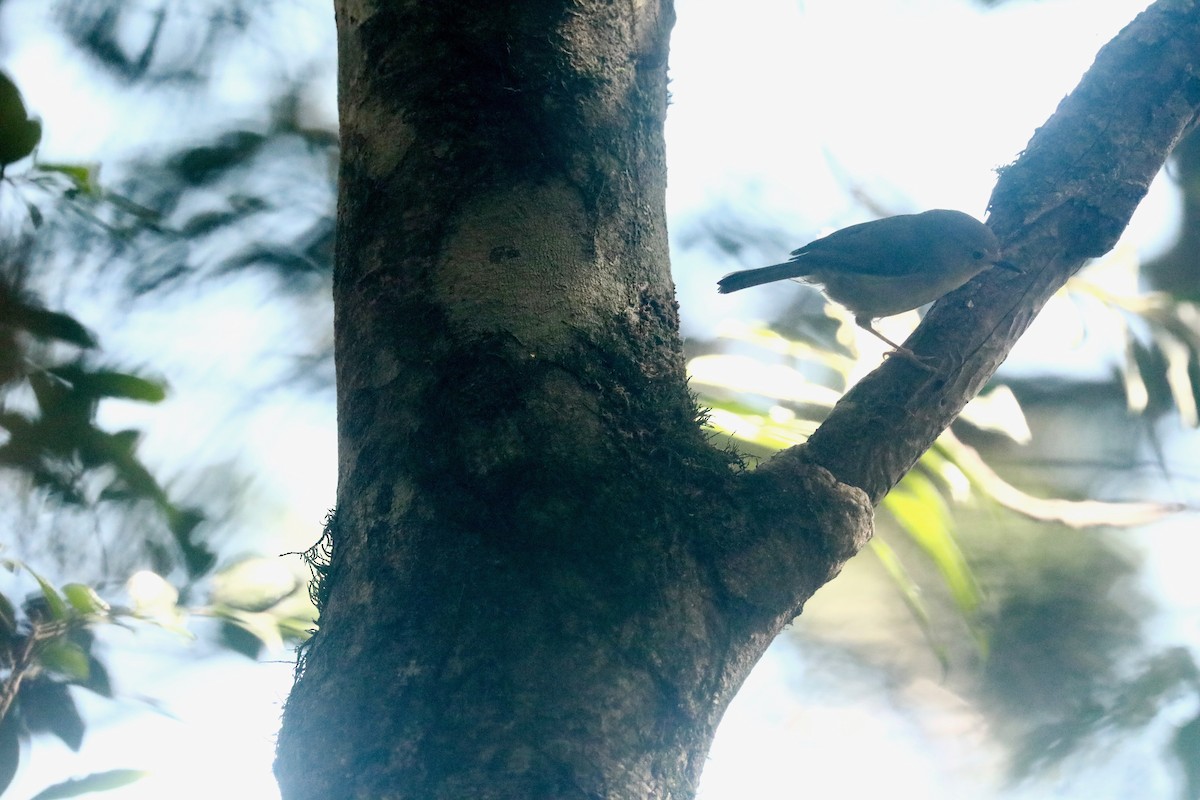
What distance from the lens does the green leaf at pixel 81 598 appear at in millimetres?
1781

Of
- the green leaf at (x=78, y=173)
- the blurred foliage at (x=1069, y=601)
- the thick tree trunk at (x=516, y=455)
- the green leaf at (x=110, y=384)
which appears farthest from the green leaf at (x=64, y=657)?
the blurred foliage at (x=1069, y=601)

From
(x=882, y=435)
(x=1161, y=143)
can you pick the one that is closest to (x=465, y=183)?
(x=882, y=435)

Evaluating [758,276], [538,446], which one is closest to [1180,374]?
[758,276]

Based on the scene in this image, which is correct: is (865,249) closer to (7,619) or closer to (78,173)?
→ (78,173)

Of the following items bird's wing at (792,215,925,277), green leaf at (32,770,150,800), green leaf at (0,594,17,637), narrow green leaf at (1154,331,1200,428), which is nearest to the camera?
green leaf at (32,770,150,800)

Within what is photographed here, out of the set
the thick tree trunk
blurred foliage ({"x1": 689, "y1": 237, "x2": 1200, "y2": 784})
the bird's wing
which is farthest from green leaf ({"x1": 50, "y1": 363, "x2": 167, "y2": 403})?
the bird's wing

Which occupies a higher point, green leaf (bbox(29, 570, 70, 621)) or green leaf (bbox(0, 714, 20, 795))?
green leaf (bbox(29, 570, 70, 621))

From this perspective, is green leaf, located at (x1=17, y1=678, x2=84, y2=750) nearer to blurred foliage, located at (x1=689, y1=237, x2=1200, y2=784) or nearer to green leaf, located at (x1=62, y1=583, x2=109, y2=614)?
green leaf, located at (x1=62, y1=583, x2=109, y2=614)

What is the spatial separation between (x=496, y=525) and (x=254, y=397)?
1.36 meters

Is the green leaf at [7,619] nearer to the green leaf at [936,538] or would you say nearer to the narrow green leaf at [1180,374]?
the green leaf at [936,538]

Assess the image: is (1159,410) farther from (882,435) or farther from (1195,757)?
(882,435)

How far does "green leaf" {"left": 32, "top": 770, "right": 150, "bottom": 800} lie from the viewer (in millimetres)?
1743

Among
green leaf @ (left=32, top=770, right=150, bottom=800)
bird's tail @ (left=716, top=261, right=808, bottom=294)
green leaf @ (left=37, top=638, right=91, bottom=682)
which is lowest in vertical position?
green leaf @ (left=32, top=770, right=150, bottom=800)

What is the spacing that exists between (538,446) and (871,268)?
6.60ft
